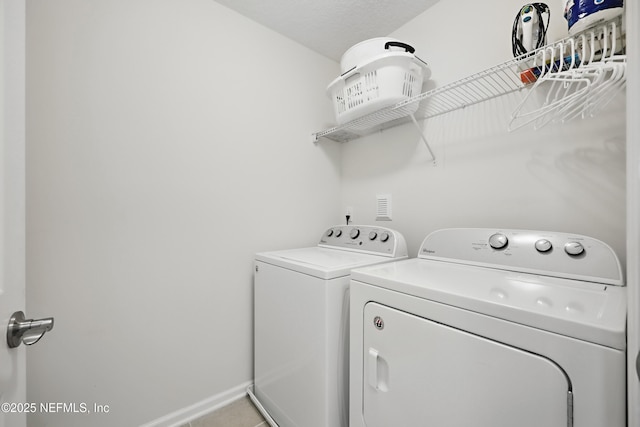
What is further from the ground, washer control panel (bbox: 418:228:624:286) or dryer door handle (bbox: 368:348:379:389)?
washer control panel (bbox: 418:228:624:286)

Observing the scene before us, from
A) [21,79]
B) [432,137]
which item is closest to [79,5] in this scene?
[21,79]

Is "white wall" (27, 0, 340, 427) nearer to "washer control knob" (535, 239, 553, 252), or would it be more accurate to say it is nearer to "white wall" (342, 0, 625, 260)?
"white wall" (342, 0, 625, 260)

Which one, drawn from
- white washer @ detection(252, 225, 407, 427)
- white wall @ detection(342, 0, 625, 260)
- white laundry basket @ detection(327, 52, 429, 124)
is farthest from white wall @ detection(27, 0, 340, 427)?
white wall @ detection(342, 0, 625, 260)

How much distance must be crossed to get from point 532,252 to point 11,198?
5.07 ft

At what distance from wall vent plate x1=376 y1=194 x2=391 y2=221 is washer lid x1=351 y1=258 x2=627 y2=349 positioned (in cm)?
72

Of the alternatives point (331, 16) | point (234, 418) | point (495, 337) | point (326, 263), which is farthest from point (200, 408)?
point (331, 16)

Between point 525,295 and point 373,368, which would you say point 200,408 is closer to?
point 373,368

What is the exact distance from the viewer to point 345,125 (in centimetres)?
161

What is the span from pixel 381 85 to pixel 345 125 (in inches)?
14.5

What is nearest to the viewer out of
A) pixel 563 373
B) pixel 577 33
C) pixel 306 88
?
pixel 563 373

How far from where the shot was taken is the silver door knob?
1.81ft

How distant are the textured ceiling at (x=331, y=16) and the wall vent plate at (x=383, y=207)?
1.13 m

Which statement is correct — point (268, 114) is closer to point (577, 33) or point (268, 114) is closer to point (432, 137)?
point (432, 137)

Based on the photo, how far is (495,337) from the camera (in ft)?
2.00
